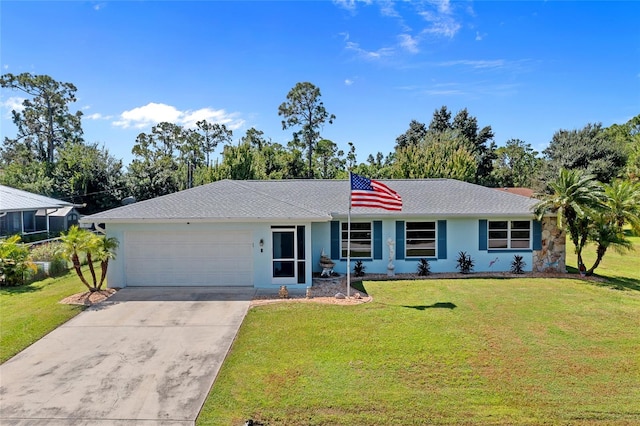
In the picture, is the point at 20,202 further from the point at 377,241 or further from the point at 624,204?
the point at 624,204

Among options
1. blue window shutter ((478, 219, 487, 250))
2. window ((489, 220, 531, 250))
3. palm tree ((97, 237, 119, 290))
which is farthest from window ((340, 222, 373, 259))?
palm tree ((97, 237, 119, 290))

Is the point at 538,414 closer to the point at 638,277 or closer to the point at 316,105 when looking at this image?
the point at 638,277

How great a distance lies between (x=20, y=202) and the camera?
24.8 meters

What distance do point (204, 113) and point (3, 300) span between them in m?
51.7

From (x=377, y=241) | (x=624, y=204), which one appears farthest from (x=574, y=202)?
(x=377, y=241)

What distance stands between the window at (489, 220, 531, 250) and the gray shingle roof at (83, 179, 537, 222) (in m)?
0.68

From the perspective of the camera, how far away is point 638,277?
49.2ft

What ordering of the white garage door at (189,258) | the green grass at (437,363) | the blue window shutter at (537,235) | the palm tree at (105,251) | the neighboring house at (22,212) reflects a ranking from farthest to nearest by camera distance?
the neighboring house at (22,212)
the blue window shutter at (537,235)
the white garage door at (189,258)
the palm tree at (105,251)
the green grass at (437,363)

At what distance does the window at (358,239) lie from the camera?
1530 cm

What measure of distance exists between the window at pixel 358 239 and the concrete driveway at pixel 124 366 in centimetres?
557

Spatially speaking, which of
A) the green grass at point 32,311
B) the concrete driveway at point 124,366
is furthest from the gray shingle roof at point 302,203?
the concrete driveway at point 124,366

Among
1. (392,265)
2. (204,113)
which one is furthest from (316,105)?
(392,265)

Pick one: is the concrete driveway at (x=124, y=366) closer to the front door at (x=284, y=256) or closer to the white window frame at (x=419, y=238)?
the front door at (x=284, y=256)

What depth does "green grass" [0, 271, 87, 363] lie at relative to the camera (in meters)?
8.45
